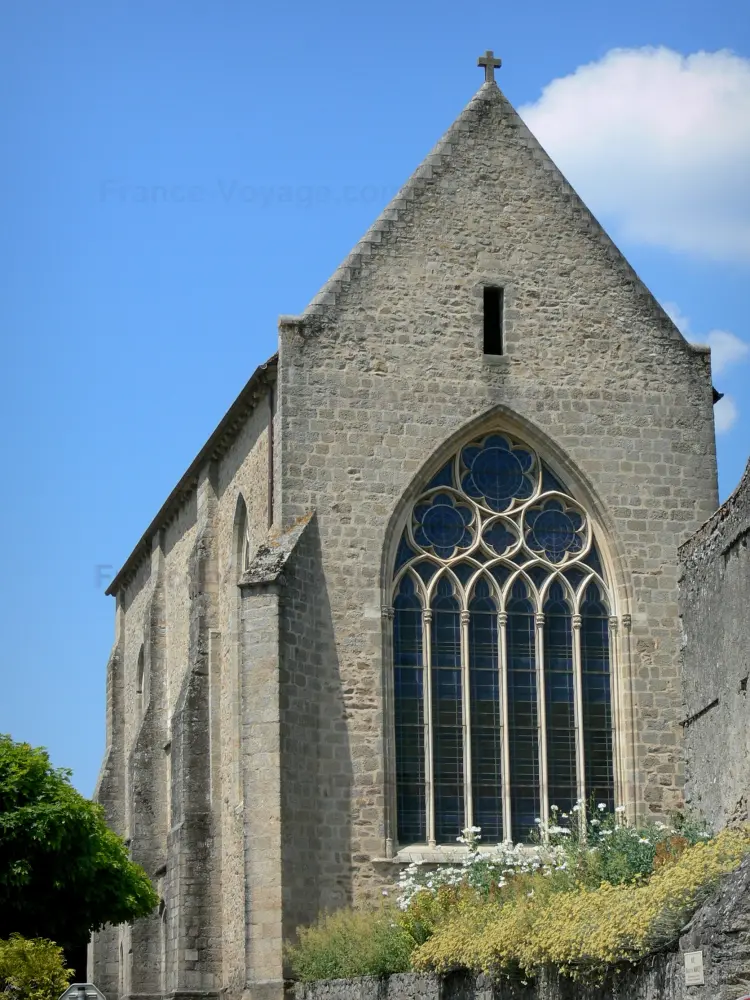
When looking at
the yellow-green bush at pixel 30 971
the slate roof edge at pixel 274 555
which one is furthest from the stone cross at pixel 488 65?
the yellow-green bush at pixel 30 971

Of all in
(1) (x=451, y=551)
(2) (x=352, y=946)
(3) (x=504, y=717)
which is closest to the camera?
(2) (x=352, y=946)

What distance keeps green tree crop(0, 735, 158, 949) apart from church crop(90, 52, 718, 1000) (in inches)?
40.3

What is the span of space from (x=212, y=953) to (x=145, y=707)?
7.95 meters

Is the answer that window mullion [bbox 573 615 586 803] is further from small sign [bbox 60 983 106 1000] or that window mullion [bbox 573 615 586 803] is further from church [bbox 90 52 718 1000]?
small sign [bbox 60 983 106 1000]

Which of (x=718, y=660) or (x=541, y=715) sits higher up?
(x=718, y=660)

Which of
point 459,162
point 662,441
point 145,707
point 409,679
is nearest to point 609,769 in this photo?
point 409,679

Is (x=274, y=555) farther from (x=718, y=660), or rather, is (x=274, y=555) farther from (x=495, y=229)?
(x=718, y=660)

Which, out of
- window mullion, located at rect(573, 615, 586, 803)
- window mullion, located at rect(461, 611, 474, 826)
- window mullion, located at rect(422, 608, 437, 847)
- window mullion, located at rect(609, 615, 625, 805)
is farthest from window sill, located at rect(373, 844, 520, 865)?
window mullion, located at rect(609, 615, 625, 805)

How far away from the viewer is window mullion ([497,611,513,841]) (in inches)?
958

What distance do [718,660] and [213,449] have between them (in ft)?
37.3

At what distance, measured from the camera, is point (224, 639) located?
91.8 feet

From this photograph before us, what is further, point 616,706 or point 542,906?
point 616,706

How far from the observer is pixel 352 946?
823 inches

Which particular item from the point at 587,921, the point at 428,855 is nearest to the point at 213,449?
the point at 428,855
